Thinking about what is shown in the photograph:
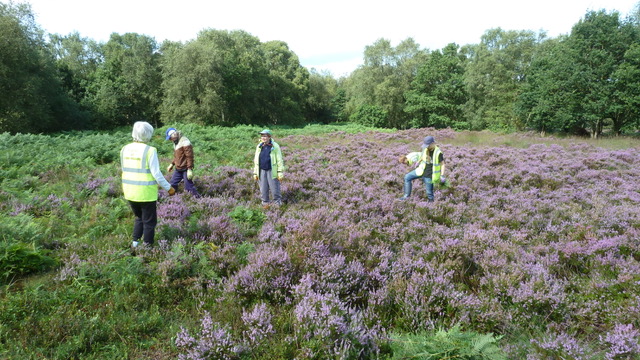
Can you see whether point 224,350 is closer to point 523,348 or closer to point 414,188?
point 523,348

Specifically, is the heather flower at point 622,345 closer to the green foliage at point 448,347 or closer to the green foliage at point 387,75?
the green foliage at point 448,347

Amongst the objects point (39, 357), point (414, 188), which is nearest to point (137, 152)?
point (39, 357)

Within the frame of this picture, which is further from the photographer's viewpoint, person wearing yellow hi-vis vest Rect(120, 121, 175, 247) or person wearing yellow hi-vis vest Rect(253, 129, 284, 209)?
person wearing yellow hi-vis vest Rect(253, 129, 284, 209)

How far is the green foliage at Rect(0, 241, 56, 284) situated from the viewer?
393 cm

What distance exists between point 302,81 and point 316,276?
57713mm

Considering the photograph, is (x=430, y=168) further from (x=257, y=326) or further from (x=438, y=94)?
(x=438, y=94)

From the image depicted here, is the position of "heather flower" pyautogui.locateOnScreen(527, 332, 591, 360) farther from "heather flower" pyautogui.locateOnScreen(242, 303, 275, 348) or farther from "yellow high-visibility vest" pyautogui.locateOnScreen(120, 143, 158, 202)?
"yellow high-visibility vest" pyautogui.locateOnScreen(120, 143, 158, 202)

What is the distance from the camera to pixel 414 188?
9781mm

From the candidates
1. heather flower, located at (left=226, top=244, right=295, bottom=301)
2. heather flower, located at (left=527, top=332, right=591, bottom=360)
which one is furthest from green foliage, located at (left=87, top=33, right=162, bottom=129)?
heather flower, located at (left=527, top=332, right=591, bottom=360)

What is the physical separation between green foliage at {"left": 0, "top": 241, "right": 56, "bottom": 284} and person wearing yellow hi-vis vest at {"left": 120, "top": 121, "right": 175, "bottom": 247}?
1.11 metres

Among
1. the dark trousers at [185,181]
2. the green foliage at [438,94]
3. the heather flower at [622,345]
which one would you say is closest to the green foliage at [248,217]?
the dark trousers at [185,181]

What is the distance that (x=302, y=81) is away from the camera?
5800 centimetres

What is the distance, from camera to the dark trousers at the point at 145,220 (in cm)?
493

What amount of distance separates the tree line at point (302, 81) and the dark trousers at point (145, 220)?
28115 mm
